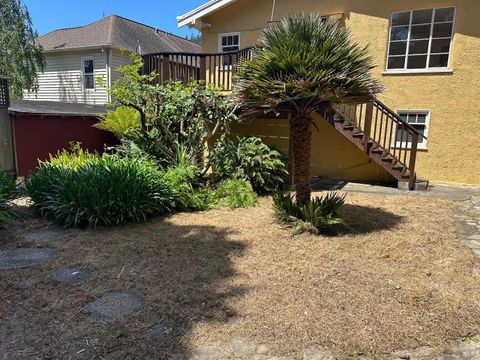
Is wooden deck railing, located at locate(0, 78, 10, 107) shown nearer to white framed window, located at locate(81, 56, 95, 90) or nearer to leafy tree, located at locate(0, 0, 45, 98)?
white framed window, located at locate(81, 56, 95, 90)

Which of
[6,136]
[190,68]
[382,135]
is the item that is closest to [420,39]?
[382,135]

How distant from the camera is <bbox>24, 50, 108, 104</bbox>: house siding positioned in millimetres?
17125

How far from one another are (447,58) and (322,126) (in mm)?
3488

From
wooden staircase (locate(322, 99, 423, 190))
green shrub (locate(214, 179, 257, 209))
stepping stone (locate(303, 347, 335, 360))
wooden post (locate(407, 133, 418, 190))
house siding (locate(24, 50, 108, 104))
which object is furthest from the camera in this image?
house siding (locate(24, 50, 108, 104))

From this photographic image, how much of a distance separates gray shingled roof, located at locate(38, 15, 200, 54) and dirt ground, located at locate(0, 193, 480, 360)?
13.8 m

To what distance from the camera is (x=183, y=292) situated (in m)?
3.65

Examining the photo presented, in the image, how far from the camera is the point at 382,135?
9914 mm

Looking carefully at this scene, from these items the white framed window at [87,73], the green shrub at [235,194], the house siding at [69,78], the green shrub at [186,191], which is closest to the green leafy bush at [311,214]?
the green shrub at [235,194]

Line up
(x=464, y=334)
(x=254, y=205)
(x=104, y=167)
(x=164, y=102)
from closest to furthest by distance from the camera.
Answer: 1. (x=464, y=334)
2. (x=104, y=167)
3. (x=254, y=205)
4. (x=164, y=102)

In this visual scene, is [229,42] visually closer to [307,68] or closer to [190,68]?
[190,68]

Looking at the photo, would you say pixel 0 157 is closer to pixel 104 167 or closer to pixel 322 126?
pixel 104 167

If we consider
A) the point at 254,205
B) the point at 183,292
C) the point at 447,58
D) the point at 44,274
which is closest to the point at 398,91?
the point at 447,58

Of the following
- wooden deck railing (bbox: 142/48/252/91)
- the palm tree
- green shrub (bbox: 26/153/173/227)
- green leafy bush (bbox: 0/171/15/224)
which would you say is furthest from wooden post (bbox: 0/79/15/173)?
the palm tree

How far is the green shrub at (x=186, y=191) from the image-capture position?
6988mm
